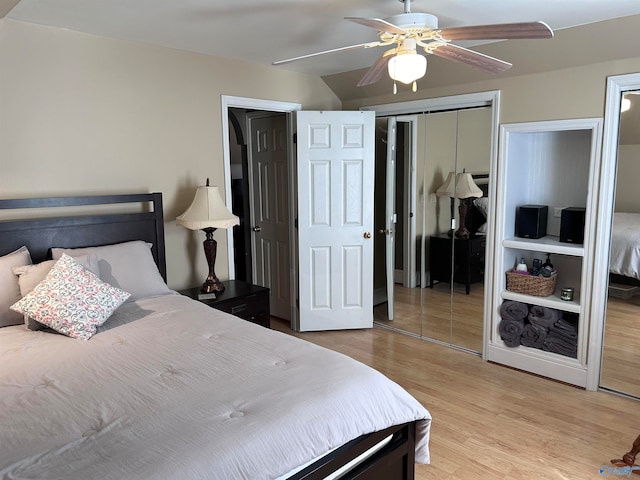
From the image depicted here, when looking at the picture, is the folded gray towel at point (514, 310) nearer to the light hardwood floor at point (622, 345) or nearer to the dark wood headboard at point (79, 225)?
the light hardwood floor at point (622, 345)

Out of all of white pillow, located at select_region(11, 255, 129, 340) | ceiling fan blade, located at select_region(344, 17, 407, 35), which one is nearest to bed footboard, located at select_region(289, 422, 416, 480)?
white pillow, located at select_region(11, 255, 129, 340)

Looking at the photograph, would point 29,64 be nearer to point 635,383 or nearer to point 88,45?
point 88,45

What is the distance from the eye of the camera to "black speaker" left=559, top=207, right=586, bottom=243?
3.19 metres

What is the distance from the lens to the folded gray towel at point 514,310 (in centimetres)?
351

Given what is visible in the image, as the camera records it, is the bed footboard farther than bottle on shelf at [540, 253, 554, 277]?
No

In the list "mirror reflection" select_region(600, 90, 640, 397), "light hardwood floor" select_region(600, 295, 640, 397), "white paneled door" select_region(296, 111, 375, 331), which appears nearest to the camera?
"mirror reflection" select_region(600, 90, 640, 397)

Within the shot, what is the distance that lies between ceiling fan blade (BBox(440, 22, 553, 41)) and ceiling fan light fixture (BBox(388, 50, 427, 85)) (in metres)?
0.14

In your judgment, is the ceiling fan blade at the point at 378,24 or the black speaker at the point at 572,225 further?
the black speaker at the point at 572,225

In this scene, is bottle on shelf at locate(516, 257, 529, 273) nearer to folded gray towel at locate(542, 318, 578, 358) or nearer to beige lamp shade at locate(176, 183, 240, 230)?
folded gray towel at locate(542, 318, 578, 358)

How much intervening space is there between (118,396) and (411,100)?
3244 millimetres

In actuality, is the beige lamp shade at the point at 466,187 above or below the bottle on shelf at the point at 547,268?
above

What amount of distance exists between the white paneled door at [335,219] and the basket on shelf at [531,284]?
1.19 meters

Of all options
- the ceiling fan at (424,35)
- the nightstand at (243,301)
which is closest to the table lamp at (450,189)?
the ceiling fan at (424,35)

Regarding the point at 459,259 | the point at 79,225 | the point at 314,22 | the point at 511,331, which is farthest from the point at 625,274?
the point at 79,225
